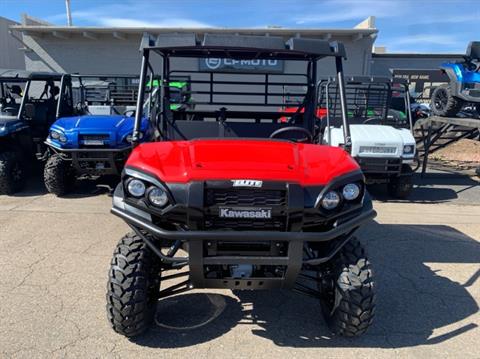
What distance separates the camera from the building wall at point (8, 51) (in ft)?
88.4

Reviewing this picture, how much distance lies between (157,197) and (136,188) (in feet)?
0.55

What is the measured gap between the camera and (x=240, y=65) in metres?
3.73

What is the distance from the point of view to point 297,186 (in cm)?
241

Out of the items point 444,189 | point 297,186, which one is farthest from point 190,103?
point 444,189

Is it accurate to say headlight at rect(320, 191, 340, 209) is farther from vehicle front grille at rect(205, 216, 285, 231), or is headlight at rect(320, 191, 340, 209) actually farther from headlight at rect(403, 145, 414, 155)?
headlight at rect(403, 145, 414, 155)

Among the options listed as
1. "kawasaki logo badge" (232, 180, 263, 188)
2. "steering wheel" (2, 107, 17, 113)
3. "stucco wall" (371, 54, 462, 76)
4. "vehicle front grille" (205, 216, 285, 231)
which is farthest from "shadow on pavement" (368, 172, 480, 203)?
"stucco wall" (371, 54, 462, 76)

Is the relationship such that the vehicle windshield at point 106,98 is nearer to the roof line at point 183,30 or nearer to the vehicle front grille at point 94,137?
the vehicle front grille at point 94,137

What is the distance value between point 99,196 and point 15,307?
11.3 ft

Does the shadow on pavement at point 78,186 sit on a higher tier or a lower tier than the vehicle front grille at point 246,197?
lower

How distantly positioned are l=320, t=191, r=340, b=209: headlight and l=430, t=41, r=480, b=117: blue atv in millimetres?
7076

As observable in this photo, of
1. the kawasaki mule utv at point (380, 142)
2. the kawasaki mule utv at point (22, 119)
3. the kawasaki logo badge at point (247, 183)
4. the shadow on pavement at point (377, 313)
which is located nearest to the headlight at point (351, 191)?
the kawasaki logo badge at point (247, 183)

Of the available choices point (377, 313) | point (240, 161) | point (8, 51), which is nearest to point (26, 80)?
point (240, 161)

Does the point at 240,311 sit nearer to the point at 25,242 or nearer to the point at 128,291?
the point at 128,291

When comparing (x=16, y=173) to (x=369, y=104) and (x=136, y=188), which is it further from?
(x=369, y=104)
